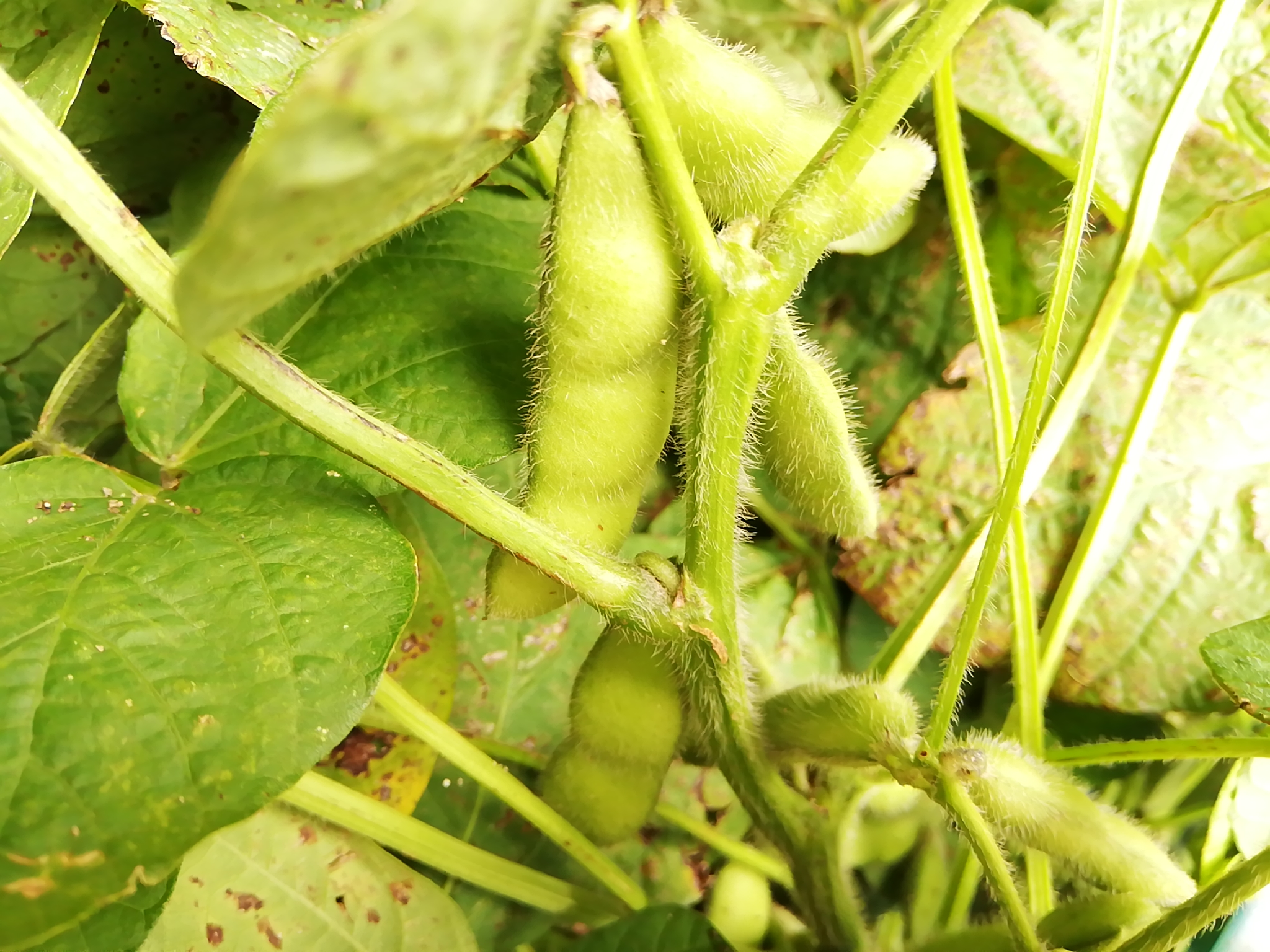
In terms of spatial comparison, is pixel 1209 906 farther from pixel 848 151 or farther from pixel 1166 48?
pixel 1166 48

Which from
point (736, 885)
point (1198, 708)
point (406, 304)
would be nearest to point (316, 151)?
point (406, 304)

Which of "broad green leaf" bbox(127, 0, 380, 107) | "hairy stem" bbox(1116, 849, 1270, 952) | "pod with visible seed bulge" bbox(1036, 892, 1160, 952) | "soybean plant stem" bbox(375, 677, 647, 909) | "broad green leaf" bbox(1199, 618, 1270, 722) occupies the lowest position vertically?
"soybean plant stem" bbox(375, 677, 647, 909)

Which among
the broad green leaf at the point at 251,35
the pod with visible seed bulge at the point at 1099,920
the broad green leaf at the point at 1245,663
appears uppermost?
the broad green leaf at the point at 251,35

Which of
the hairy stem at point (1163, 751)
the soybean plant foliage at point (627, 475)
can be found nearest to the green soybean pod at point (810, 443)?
the soybean plant foliage at point (627, 475)

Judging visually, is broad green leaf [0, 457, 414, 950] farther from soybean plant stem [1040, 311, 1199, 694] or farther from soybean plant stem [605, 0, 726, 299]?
soybean plant stem [1040, 311, 1199, 694]

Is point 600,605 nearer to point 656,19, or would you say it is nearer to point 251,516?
point 251,516

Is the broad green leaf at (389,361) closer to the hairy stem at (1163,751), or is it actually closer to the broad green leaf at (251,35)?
the broad green leaf at (251,35)

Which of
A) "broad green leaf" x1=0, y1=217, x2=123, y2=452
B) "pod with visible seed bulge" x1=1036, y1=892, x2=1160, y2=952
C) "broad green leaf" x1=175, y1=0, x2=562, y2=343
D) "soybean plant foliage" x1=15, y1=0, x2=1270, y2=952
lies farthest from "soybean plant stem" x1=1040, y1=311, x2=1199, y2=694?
"broad green leaf" x1=0, y1=217, x2=123, y2=452
